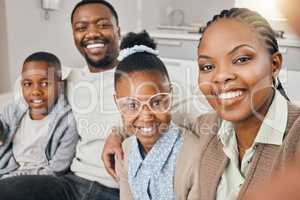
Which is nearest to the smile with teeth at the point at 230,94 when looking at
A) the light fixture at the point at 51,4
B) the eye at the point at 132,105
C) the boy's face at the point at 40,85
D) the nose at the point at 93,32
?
the eye at the point at 132,105

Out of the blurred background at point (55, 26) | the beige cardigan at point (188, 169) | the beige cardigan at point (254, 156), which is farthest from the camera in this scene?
the blurred background at point (55, 26)

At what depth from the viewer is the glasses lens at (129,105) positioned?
0.77 metres

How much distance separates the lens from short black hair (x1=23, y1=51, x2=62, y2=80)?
99cm

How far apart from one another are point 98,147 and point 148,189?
238 mm

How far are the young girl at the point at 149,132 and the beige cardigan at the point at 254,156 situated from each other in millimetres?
38

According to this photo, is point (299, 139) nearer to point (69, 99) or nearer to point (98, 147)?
point (98, 147)

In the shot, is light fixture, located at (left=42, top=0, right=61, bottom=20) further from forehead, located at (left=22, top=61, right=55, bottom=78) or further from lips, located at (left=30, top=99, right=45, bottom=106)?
lips, located at (left=30, top=99, right=45, bottom=106)

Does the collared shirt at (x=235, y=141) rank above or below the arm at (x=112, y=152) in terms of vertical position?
above

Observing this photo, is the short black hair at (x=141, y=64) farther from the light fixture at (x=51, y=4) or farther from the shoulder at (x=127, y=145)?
the light fixture at (x=51, y=4)

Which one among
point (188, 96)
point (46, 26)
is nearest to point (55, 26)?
point (46, 26)

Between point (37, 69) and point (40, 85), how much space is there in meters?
0.05

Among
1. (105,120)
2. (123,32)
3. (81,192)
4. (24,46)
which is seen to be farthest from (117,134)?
(24,46)

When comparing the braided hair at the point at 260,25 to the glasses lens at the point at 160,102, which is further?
the glasses lens at the point at 160,102

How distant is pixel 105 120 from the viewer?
92cm
